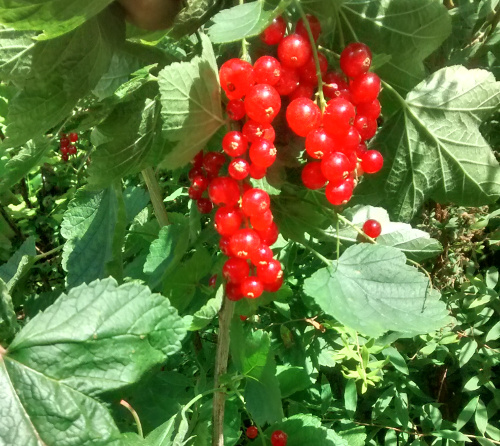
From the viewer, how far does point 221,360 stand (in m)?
0.80

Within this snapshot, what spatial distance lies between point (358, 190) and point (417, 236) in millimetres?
165

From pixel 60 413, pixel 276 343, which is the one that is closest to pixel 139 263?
pixel 276 343

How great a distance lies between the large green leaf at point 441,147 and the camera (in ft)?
2.33

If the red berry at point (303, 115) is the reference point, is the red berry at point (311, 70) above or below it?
above

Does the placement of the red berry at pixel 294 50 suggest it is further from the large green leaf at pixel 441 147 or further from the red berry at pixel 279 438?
the red berry at pixel 279 438

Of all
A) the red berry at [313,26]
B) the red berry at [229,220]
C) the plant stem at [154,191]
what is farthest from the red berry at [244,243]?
the plant stem at [154,191]

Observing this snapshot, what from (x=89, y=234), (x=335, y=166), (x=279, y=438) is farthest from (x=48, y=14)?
(x=279, y=438)

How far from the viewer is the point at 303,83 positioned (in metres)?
0.60

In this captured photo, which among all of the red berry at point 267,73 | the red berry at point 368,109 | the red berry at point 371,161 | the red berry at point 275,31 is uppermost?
the red berry at point 275,31

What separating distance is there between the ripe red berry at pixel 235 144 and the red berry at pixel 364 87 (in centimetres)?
13

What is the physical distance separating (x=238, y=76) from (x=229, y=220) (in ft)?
Answer: 0.50

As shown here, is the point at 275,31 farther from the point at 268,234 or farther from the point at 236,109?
the point at 268,234

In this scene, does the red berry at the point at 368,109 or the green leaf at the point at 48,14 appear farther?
the red berry at the point at 368,109

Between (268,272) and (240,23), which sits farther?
(268,272)
